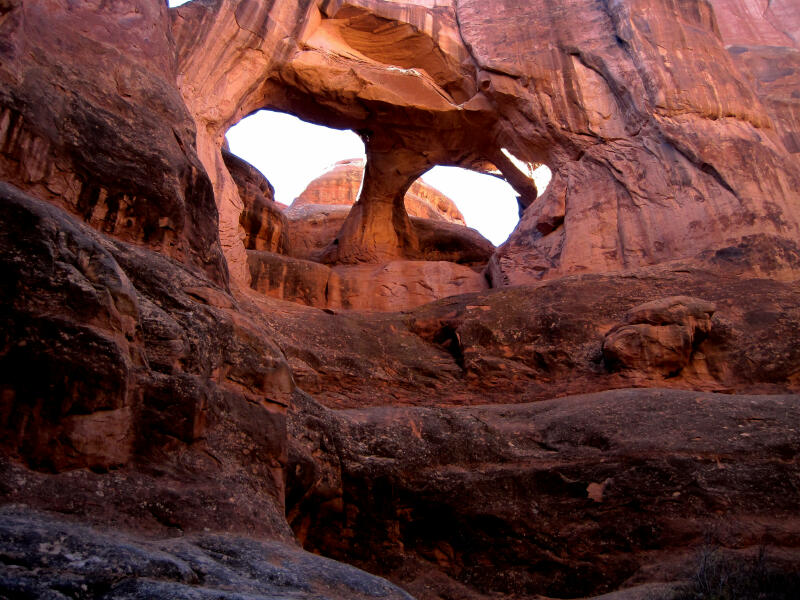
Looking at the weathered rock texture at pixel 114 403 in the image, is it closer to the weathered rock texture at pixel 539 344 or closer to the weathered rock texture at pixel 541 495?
the weathered rock texture at pixel 541 495

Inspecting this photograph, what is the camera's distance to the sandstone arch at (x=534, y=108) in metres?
15.2

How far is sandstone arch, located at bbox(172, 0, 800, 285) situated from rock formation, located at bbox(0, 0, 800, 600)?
7 centimetres

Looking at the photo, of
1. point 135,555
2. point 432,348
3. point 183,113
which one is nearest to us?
point 135,555

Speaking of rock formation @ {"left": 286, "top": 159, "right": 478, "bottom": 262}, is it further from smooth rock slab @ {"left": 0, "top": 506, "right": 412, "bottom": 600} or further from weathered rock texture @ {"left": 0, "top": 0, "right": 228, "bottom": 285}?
smooth rock slab @ {"left": 0, "top": 506, "right": 412, "bottom": 600}

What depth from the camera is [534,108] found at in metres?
17.8

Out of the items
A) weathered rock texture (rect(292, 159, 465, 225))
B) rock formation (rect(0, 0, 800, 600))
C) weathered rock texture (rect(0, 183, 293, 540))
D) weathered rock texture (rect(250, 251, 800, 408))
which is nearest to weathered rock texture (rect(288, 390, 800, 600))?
rock formation (rect(0, 0, 800, 600))

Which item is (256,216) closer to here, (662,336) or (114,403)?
(662,336)

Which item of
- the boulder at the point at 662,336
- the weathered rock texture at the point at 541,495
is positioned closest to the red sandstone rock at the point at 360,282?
the boulder at the point at 662,336

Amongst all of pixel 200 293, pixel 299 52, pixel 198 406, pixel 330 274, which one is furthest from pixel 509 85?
pixel 198 406

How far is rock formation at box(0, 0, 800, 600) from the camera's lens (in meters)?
4.91

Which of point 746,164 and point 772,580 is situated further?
point 746,164

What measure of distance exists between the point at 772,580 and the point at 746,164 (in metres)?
11.3

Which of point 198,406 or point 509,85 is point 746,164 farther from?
point 198,406

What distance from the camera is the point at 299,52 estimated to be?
59.2 ft
